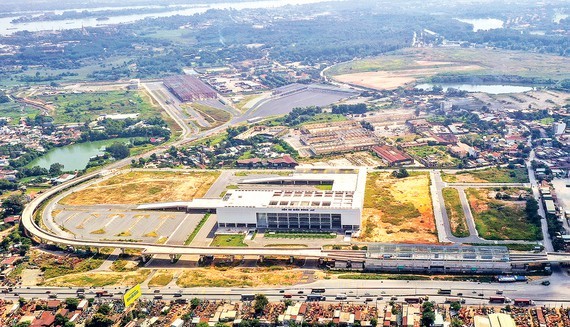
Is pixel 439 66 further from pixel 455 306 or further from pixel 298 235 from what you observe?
pixel 455 306

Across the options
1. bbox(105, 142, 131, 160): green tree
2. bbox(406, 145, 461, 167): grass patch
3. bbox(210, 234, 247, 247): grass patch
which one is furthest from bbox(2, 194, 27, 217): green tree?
bbox(406, 145, 461, 167): grass patch

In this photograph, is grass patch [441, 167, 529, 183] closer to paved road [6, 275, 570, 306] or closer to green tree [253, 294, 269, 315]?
paved road [6, 275, 570, 306]

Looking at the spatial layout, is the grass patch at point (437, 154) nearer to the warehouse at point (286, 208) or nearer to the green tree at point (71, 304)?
the warehouse at point (286, 208)

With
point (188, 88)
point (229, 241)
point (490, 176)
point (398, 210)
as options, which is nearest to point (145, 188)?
point (229, 241)

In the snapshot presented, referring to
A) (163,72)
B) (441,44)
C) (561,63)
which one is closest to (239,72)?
(163,72)

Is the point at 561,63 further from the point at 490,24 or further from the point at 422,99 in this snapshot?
the point at 490,24

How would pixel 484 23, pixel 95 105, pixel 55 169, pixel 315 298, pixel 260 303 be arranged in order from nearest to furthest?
pixel 260 303 → pixel 315 298 → pixel 55 169 → pixel 95 105 → pixel 484 23
